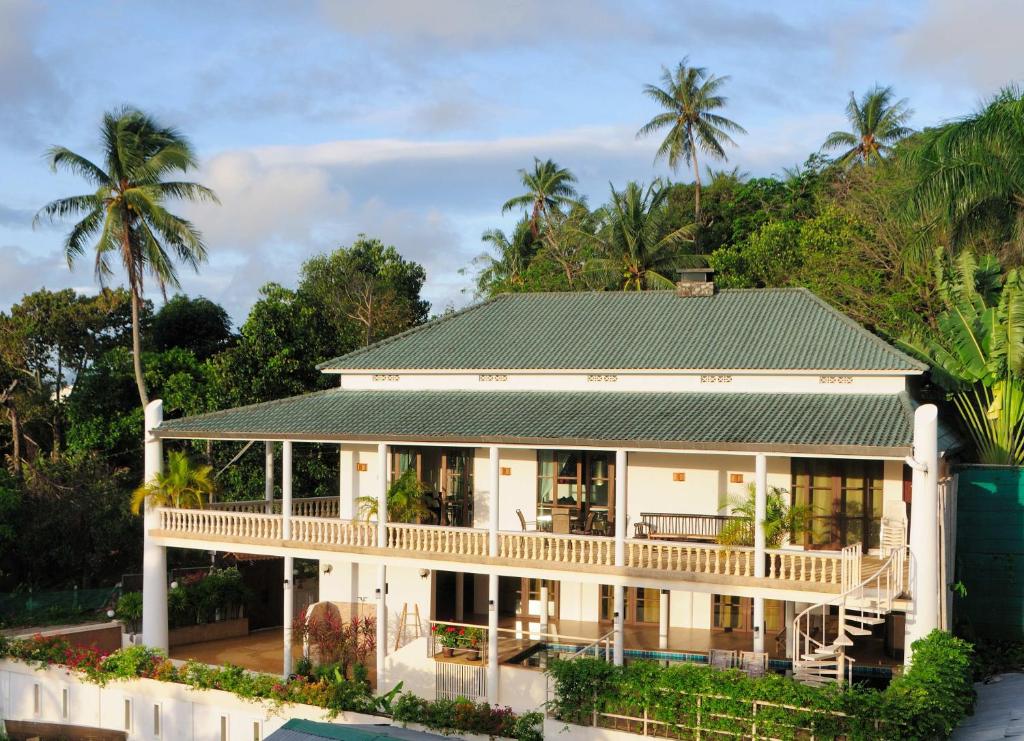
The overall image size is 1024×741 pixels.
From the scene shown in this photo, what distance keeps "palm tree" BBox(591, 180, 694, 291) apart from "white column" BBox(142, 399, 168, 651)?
21.9 meters

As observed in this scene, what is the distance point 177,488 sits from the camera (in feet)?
77.8

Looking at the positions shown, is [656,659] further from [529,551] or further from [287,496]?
[287,496]

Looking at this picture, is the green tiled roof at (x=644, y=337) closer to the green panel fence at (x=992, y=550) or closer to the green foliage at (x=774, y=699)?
the green panel fence at (x=992, y=550)

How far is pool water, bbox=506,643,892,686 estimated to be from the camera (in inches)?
765

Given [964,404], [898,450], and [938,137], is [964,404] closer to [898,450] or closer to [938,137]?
[938,137]

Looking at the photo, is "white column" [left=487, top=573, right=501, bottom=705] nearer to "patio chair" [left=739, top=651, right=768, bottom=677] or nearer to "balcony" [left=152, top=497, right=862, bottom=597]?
"balcony" [left=152, top=497, right=862, bottom=597]

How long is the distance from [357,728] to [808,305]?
1466 centimetres

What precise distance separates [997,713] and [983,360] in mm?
8925

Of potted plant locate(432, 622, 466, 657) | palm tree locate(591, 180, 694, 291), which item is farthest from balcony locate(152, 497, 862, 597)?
palm tree locate(591, 180, 694, 291)

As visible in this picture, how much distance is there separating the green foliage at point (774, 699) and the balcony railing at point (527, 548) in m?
1.93

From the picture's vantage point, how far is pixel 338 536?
72.3 feet

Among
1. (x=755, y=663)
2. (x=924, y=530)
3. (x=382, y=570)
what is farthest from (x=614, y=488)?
(x=924, y=530)

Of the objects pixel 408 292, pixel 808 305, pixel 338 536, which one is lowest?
pixel 338 536

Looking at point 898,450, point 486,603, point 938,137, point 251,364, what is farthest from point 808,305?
point 251,364
